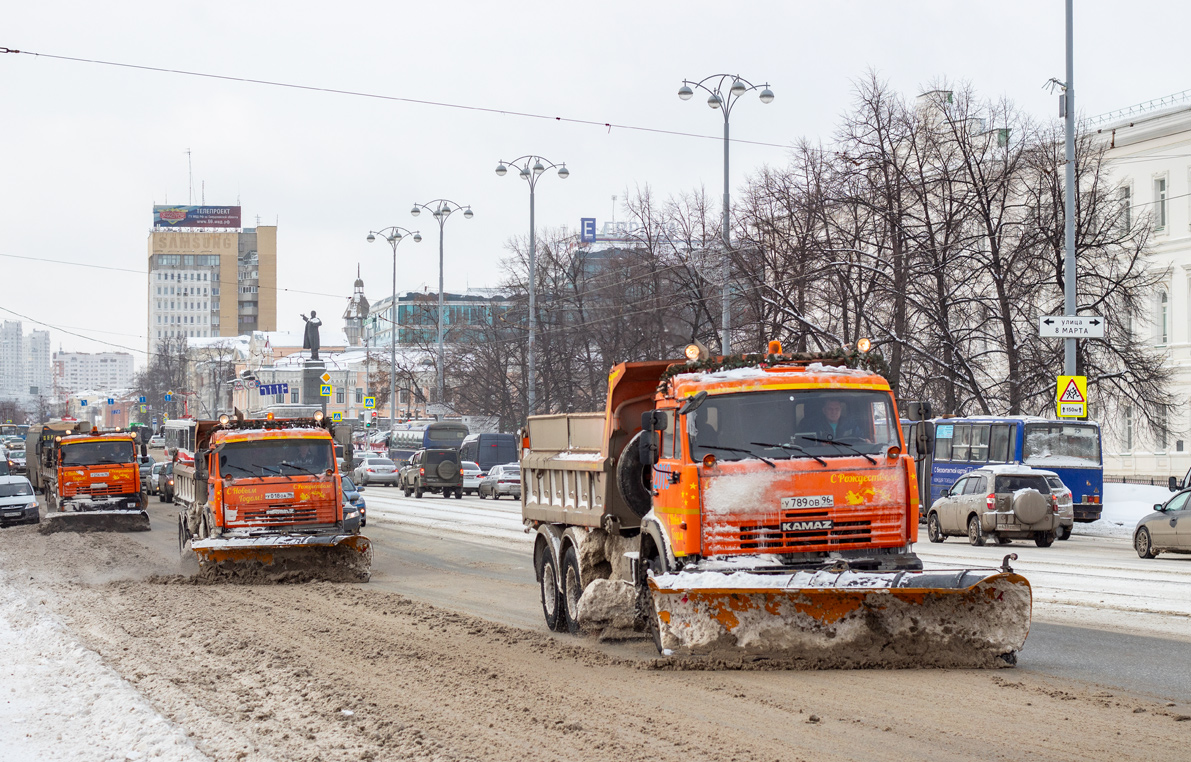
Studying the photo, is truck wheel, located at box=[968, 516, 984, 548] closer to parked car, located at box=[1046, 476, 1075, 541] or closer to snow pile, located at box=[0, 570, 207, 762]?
parked car, located at box=[1046, 476, 1075, 541]

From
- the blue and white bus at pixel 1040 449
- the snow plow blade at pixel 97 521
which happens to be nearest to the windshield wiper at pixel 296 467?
the snow plow blade at pixel 97 521

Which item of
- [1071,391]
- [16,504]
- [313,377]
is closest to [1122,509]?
[1071,391]

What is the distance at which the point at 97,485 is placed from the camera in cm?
3525

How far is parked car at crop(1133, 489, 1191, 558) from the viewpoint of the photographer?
2250 cm

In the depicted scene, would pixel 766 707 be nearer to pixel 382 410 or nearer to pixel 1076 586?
pixel 1076 586

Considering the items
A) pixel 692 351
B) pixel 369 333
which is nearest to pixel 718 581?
pixel 692 351

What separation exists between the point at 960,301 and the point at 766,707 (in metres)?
32.9

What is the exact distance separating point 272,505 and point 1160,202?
155 ft

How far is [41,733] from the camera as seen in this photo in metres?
8.64

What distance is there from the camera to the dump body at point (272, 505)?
19391 mm

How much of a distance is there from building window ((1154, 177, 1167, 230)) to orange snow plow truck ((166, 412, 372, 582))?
1789 inches

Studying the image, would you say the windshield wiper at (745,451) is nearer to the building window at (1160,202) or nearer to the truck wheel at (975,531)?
the truck wheel at (975,531)

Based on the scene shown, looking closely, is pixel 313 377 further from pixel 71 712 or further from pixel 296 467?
pixel 71 712

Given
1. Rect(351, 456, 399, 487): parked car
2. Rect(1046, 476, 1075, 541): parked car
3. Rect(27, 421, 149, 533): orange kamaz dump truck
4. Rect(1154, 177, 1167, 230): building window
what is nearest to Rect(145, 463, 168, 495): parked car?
Rect(351, 456, 399, 487): parked car
